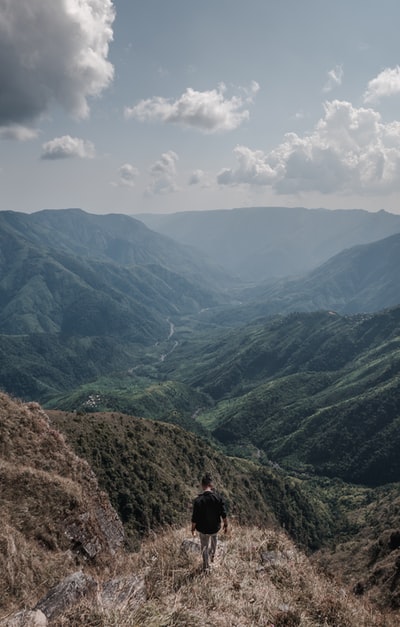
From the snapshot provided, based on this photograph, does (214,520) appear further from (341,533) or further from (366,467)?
(366,467)

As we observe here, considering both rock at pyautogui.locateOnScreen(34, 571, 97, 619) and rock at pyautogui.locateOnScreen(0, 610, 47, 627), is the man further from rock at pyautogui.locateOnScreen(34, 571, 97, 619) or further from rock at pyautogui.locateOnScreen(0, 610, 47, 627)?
rock at pyautogui.locateOnScreen(0, 610, 47, 627)

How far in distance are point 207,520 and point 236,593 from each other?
8.43ft

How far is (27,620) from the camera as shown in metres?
11.6

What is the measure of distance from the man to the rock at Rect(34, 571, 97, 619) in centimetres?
420

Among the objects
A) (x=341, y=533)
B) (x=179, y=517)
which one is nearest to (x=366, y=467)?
(x=341, y=533)

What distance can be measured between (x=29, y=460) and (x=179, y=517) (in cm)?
4054

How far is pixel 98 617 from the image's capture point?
1103 cm

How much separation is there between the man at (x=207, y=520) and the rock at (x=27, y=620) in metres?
5.90

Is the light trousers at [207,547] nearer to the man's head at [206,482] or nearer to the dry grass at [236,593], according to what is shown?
the dry grass at [236,593]

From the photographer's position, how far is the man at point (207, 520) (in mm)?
15281

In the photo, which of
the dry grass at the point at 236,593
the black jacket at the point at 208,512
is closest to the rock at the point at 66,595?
the dry grass at the point at 236,593

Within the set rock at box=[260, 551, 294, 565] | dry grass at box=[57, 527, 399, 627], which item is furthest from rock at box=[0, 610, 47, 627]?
rock at box=[260, 551, 294, 565]

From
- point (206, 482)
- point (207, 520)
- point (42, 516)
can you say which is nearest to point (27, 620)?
point (207, 520)

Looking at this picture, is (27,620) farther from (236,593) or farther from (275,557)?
(275,557)
